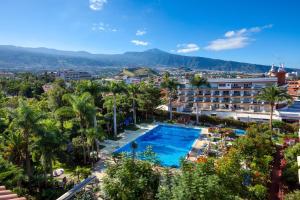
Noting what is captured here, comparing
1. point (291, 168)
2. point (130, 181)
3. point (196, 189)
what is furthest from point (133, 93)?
point (196, 189)

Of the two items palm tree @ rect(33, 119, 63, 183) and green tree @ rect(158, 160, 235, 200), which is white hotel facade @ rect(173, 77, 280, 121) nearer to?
palm tree @ rect(33, 119, 63, 183)

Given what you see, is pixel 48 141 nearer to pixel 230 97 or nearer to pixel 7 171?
pixel 7 171

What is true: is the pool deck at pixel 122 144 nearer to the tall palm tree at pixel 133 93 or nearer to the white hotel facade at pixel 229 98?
the tall palm tree at pixel 133 93

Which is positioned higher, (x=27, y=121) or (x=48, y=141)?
(x=27, y=121)

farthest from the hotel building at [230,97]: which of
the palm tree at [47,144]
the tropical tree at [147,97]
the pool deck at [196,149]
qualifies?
the palm tree at [47,144]

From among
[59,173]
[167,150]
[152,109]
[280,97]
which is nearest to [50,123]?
[59,173]

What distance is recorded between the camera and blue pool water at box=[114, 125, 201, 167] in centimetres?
2586

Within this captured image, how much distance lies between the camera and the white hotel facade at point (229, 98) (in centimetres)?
4003

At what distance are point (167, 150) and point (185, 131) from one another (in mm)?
7274

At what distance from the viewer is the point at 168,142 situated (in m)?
30.7

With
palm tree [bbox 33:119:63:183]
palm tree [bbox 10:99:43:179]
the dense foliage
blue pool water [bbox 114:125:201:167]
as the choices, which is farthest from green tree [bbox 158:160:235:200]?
blue pool water [bbox 114:125:201:167]

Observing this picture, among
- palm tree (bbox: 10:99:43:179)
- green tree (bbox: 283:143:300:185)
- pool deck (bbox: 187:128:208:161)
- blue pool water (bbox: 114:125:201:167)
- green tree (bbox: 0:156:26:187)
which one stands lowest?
blue pool water (bbox: 114:125:201:167)

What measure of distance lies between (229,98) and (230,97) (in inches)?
10.6

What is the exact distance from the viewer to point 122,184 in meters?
10.3
